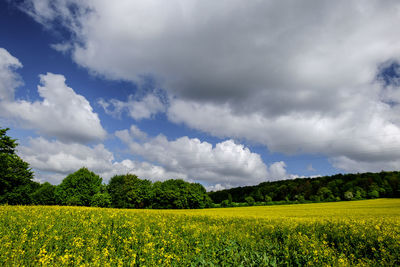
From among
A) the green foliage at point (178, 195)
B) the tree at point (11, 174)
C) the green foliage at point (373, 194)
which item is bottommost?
the green foliage at point (373, 194)

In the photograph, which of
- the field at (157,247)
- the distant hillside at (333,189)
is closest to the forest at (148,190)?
the distant hillside at (333,189)

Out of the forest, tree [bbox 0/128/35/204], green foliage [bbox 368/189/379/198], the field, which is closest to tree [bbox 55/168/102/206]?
the forest

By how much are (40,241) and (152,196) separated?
2460 inches

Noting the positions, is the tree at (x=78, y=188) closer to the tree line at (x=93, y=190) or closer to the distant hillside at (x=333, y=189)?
the tree line at (x=93, y=190)

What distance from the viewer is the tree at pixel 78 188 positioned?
5191 cm

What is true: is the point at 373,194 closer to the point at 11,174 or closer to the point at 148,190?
the point at 148,190

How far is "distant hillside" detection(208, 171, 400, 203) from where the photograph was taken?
70.6 m

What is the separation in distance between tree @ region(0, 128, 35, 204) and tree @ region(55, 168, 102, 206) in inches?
304

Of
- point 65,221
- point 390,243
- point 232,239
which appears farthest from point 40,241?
point 390,243

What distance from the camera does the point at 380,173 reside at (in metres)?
83.6

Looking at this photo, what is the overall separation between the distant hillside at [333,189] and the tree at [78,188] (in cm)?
4983

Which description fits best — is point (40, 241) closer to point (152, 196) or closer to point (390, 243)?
point (390, 243)

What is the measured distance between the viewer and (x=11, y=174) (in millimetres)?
42062

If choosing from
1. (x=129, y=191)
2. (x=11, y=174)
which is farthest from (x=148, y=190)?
(x=11, y=174)
